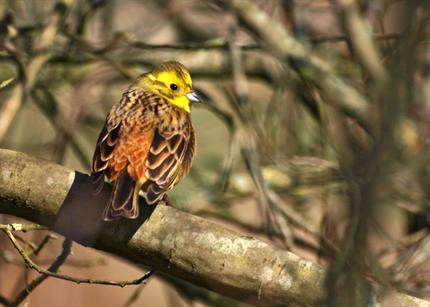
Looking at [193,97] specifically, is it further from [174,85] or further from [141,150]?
[141,150]

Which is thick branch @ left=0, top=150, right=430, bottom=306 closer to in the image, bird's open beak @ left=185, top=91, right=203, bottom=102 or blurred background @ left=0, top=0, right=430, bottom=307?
blurred background @ left=0, top=0, right=430, bottom=307

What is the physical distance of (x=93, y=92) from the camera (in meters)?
6.87

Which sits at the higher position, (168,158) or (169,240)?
(168,158)

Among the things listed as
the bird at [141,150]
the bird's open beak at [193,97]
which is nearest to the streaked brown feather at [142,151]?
the bird at [141,150]

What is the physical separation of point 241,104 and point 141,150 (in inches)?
46.8

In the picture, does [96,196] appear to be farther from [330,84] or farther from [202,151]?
[202,151]

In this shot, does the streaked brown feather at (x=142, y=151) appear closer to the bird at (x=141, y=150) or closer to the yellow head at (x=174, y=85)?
the bird at (x=141, y=150)

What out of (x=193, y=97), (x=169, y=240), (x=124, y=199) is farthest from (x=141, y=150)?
(x=193, y=97)

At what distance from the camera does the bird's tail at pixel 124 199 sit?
400cm

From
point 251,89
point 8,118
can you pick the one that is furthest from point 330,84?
point 251,89

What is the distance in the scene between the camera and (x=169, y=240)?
12.9 feet

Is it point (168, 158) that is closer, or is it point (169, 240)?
point (169, 240)

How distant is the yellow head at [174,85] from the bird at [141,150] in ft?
0.05

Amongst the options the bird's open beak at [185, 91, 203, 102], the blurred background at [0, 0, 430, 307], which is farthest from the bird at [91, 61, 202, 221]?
the blurred background at [0, 0, 430, 307]
